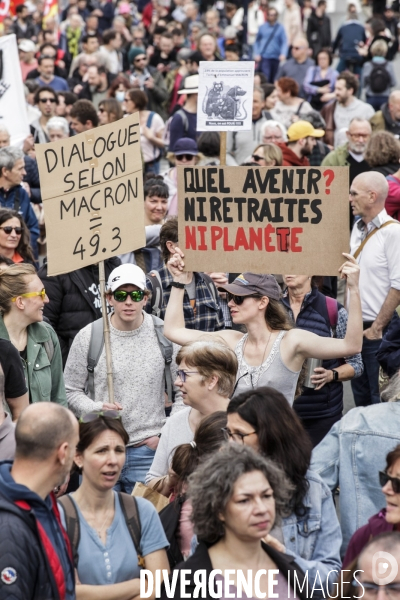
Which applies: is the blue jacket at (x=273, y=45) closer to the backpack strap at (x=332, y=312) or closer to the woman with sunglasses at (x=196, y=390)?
the backpack strap at (x=332, y=312)

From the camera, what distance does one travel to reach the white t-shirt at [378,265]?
747 cm

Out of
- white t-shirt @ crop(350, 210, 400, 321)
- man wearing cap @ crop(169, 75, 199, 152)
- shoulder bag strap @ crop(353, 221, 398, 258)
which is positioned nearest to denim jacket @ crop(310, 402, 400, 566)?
white t-shirt @ crop(350, 210, 400, 321)

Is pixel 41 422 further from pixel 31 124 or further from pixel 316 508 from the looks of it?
pixel 31 124

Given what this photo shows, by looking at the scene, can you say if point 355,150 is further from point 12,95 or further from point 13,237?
point 13,237

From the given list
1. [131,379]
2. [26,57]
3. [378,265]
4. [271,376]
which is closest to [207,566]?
[271,376]

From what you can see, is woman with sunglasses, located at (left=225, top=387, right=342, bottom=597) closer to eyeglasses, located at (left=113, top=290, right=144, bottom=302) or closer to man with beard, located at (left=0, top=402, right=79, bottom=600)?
man with beard, located at (left=0, top=402, right=79, bottom=600)

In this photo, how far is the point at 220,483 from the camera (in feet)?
12.0

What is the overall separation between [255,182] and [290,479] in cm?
222

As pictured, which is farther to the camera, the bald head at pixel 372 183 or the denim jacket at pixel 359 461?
the bald head at pixel 372 183

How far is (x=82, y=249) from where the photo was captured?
19.6ft

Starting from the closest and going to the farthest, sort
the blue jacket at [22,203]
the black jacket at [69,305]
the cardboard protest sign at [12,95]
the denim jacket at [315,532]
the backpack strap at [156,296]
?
1. the denim jacket at [315,532]
2. the backpack strap at [156,296]
3. the black jacket at [69,305]
4. the blue jacket at [22,203]
5. the cardboard protest sign at [12,95]

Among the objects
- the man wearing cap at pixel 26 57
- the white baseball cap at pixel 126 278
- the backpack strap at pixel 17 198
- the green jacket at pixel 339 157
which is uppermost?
the white baseball cap at pixel 126 278

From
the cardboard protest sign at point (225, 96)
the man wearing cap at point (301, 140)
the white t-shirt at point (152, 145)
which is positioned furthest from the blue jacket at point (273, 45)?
the cardboard protest sign at point (225, 96)

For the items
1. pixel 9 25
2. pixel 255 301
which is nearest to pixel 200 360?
pixel 255 301
